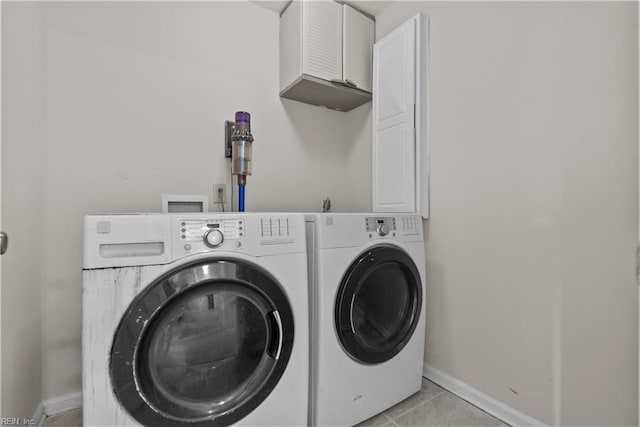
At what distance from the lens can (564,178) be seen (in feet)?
3.90

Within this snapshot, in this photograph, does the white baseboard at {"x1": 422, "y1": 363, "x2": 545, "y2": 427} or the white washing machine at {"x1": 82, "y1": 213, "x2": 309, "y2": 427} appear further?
the white baseboard at {"x1": 422, "y1": 363, "x2": 545, "y2": 427}

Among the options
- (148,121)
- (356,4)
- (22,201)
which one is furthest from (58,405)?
(356,4)

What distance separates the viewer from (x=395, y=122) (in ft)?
5.96

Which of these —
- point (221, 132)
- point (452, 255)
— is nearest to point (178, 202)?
point (221, 132)

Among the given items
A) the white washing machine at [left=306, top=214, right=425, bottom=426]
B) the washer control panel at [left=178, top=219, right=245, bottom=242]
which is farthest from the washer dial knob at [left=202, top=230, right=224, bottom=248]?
the white washing machine at [left=306, top=214, right=425, bottom=426]

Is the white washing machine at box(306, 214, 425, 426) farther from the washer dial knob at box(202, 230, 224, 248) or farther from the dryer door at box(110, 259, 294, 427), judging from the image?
the washer dial knob at box(202, 230, 224, 248)

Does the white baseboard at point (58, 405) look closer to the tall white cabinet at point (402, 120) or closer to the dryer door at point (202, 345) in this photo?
the dryer door at point (202, 345)

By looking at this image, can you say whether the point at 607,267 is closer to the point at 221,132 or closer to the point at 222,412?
the point at 222,412

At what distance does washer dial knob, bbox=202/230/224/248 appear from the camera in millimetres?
967

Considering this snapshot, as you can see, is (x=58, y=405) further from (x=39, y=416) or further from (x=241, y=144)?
(x=241, y=144)

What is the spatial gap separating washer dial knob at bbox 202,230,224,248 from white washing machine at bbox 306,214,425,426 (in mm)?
380

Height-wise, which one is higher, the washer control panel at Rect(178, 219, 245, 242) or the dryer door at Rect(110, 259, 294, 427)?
the washer control panel at Rect(178, 219, 245, 242)

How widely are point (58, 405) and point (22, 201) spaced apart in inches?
38.4

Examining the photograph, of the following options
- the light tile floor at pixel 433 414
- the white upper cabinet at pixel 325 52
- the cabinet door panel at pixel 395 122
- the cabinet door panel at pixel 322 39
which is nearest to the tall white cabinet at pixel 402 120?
the cabinet door panel at pixel 395 122
